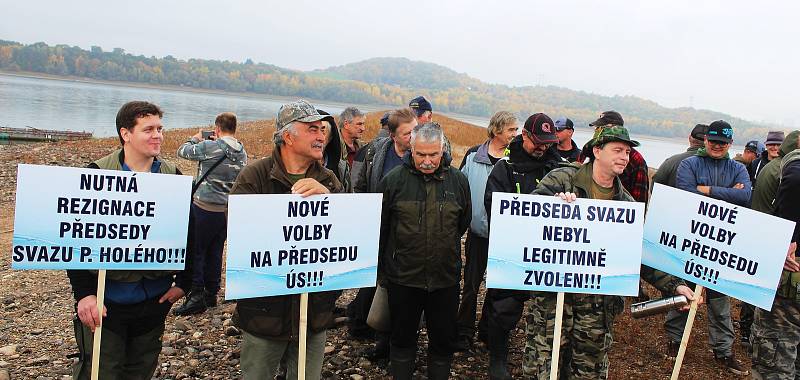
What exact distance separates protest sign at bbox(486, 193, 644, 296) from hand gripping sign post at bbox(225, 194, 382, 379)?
2.90 ft

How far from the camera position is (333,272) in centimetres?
341

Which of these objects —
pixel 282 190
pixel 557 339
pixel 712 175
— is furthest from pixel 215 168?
pixel 712 175

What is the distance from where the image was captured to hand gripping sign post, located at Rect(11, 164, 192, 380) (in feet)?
9.64

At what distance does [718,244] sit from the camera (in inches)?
146

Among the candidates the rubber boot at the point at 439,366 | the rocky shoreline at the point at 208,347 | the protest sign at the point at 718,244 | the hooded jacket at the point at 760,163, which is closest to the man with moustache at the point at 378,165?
the rocky shoreline at the point at 208,347

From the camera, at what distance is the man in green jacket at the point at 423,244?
394cm

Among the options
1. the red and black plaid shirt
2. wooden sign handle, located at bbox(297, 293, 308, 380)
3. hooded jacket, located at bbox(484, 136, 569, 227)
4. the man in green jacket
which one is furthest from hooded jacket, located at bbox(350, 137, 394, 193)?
the red and black plaid shirt

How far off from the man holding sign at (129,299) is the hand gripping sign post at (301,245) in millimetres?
655

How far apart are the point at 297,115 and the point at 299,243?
81 centimetres

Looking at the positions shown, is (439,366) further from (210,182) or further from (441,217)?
(210,182)

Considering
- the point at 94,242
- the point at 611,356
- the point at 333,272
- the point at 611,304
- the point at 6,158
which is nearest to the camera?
the point at 94,242

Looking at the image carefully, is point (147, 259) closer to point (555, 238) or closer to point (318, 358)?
point (318, 358)

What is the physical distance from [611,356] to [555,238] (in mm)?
2667

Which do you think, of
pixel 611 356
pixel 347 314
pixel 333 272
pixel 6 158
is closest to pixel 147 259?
pixel 333 272
